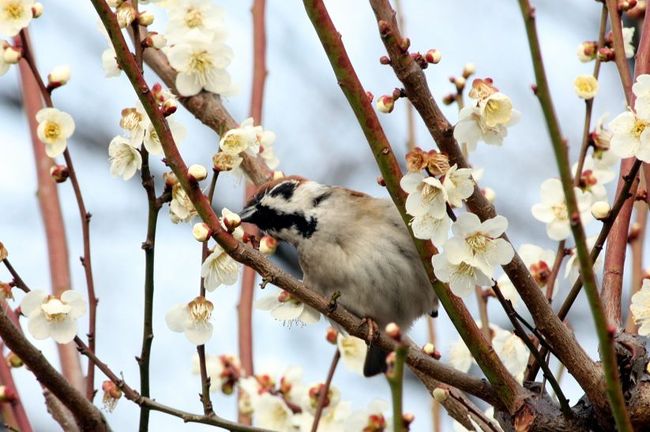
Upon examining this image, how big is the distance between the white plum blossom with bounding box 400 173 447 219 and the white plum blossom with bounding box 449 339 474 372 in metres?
1.34

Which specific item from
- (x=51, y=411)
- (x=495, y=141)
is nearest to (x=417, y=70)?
(x=495, y=141)

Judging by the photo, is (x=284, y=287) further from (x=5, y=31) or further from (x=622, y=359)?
(x=5, y=31)

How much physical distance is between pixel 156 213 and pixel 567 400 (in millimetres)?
928

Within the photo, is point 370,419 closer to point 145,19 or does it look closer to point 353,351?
point 353,351

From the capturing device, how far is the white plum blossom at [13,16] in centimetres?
229

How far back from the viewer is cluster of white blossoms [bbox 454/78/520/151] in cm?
210

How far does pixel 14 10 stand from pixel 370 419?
1.47 metres

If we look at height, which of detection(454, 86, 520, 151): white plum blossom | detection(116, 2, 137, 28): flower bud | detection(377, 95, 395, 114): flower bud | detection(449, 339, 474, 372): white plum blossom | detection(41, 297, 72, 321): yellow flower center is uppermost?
detection(116, 2, 137, 28): flower bud

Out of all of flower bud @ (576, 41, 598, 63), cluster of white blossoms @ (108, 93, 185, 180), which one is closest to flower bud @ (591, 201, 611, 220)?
flower bud @ (576, 41, 598, 63)

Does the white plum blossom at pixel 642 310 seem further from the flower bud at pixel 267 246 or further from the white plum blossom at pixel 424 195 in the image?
the flower bud at pixel 267 246

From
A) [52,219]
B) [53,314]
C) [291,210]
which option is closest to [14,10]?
[53,314]

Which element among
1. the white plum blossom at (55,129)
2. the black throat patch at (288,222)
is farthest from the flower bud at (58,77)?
the black throat patch at (288,222)

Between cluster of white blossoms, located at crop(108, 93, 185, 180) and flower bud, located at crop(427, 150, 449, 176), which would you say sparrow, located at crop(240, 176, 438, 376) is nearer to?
cluster of white blossoms, located at crop(108, 93, 185, 180)

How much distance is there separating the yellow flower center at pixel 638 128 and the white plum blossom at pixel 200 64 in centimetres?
118
